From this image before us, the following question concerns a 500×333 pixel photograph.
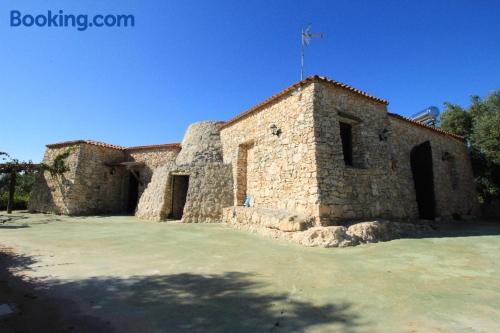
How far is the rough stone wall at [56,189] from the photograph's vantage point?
15.7 meters

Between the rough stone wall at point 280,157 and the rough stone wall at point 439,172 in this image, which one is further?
the rough stone wall at point 439,172

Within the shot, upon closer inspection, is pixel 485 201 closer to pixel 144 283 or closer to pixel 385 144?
pixel 385 144

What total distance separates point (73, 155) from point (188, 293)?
1695 cm

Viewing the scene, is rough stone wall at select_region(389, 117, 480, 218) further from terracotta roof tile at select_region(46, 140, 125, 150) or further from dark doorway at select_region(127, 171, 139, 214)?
terracotta roof tile at select_region(46, 140, 125, 150)

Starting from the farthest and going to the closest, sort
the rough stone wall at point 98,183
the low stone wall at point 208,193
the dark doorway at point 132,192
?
the dark doorway at point 132,192
the rough stone wall at point 98,183
the low stone wall at point 208,193

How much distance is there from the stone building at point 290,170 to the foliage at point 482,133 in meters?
0.98

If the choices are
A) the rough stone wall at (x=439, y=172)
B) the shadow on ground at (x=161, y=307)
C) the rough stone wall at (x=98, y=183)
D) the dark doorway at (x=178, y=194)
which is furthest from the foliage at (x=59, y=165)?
the rough stone wall at (x=439, y=172)

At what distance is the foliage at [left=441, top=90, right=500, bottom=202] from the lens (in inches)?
601

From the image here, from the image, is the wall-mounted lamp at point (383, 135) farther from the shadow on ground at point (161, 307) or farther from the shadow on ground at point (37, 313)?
the shadow on ground at point (37, 313)

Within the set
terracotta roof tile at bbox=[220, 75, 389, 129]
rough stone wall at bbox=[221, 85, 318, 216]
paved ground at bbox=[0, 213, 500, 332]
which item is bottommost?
paved ground at bbox=[0, 213, 500, 332]

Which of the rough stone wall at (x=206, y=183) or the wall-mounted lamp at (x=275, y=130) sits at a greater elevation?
the wall-mounted lamp at (x=275, y=130)

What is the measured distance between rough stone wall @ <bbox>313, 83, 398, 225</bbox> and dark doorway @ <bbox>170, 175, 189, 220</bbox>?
828 cm

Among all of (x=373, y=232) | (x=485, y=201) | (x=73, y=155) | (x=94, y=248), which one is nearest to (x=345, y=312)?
(x=373, y=232)

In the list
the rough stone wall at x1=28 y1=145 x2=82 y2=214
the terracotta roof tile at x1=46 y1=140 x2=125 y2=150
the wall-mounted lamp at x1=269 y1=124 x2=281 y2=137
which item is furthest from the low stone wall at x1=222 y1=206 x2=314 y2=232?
the terracotta roof tile at x1=46 y1=140 x2=125 y2=150
